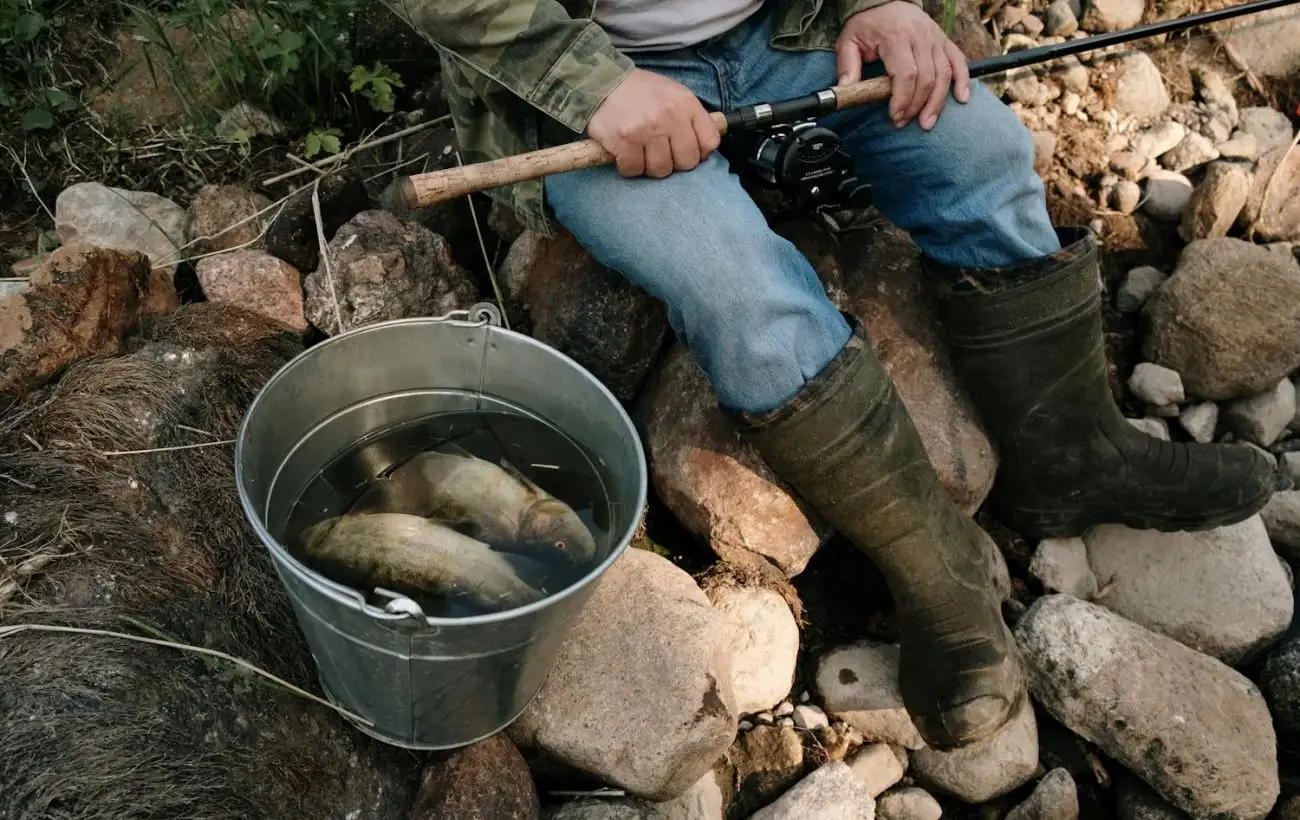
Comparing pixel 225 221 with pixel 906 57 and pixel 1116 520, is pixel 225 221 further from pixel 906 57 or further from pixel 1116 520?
pixel 1116 520

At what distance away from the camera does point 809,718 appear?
8.50 ft

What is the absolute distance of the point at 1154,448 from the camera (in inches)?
109

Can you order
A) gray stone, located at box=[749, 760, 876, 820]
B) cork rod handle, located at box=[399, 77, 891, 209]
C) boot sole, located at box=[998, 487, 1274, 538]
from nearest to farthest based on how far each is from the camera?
cork rod handle, located at box=[399, 77, 891, 209], gray stone, located at box=[749, 760, 876, 820], boot sole, located at box=[998, 487, 1274, 538]

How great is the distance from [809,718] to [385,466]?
120 cm

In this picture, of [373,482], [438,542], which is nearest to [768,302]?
[438,542]

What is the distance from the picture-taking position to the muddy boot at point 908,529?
2.27 meters

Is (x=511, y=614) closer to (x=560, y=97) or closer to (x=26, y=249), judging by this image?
(x=560, y=97)

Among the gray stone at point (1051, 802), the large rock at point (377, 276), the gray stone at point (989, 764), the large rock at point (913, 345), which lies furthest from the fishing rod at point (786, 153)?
the gray stone at point (1051, 802)

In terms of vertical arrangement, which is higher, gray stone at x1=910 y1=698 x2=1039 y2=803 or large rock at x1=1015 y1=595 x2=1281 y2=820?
large rock at x1=1015 y1=595 x2=1281 y2=820

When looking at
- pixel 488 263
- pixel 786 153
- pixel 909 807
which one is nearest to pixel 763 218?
pixel 786 153

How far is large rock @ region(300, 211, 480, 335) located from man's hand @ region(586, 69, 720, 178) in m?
0.83

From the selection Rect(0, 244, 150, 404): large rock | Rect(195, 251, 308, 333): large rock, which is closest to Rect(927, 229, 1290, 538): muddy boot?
Rect(195, 251, 308, 333): large rock

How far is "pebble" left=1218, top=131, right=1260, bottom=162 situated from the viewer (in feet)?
11.9

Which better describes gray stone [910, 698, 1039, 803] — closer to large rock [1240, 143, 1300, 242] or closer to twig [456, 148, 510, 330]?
twig [456, 148, 510, 330]
